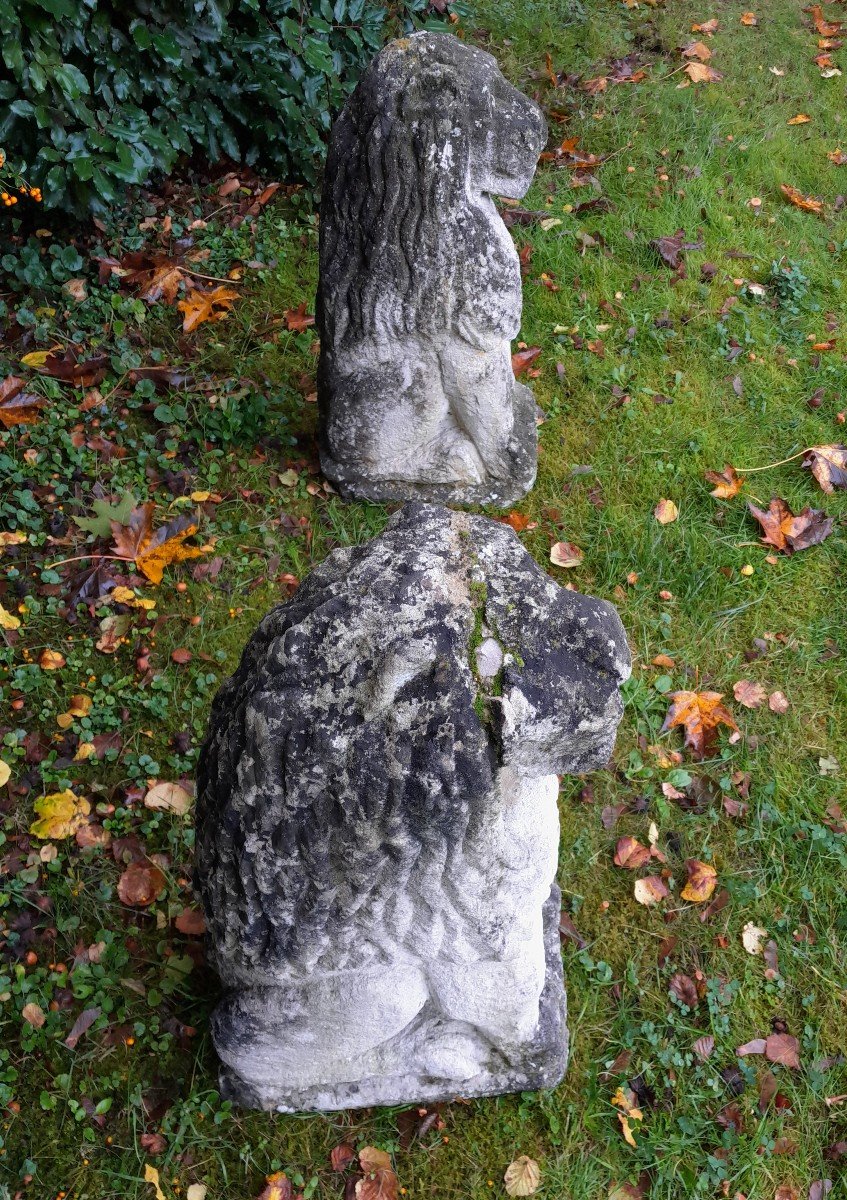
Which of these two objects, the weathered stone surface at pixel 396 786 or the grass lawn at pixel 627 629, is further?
the grass lawn at pixel 627 629

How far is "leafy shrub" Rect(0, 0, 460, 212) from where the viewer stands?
417 cm

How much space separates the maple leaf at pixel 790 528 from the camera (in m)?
4.22

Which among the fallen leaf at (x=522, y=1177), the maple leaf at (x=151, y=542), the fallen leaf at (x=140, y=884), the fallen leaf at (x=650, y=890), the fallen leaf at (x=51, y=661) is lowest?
the fallen leaf at (x=522, y=1177)

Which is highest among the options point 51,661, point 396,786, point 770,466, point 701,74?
point 701,74

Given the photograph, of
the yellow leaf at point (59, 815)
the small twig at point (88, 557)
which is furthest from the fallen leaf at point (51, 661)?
the yellow leaf at point (59, 815)

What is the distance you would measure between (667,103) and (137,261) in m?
3.35

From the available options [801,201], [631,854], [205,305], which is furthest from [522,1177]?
[801,201]

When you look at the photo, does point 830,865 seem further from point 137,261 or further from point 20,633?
point 137,261

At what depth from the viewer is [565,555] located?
13.4 feet

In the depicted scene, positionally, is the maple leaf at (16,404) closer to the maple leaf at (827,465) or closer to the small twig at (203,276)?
the small twig at (203,276)

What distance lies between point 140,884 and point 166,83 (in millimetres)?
3602

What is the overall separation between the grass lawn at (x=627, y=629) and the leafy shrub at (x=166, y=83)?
1.35 feet

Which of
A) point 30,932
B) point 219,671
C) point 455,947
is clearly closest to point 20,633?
point 219,671

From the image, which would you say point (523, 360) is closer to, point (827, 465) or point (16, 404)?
point (827, 465)
